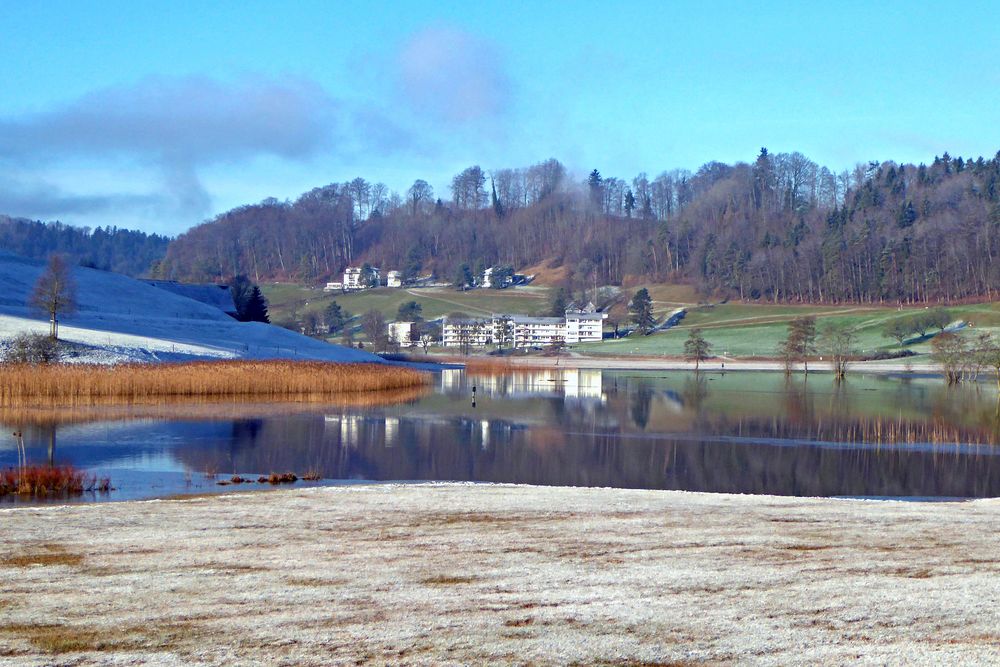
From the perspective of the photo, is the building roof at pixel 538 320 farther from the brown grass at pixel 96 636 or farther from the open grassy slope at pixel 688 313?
the brown grass at pixel 96 636

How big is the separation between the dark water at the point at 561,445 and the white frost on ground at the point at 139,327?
1838 cm

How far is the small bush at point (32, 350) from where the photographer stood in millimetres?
50219

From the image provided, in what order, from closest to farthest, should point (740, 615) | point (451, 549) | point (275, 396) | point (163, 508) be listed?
point (740, 615) → point (451, 549) → point (163, 508) → point (275, 396)

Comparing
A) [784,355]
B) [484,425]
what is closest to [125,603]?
[484,425]

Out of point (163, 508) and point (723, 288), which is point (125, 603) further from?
point (723, 288)

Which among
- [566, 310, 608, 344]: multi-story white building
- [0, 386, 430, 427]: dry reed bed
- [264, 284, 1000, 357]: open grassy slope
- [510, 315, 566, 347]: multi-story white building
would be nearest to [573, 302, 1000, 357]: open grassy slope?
[264, 284, 1000, 357]: open grassy slope

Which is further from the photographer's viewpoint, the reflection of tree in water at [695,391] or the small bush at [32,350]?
the reflection of tree in water at [695,391]

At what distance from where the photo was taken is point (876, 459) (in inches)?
1157

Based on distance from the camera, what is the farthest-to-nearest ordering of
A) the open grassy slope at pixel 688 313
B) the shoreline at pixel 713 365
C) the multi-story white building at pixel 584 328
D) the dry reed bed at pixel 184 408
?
1. the multi-story white building at pixel 584 328
2. the open grassy slope at pixel 688 313
3. the shoreline at pixel 713 365
4. the dry reed bed at pixel 184 408

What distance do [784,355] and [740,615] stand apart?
3256 inches

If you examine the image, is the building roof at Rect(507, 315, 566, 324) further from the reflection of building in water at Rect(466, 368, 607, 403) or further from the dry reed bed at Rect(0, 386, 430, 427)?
the dry reed bed at Rect(0, 386, 430, 427)

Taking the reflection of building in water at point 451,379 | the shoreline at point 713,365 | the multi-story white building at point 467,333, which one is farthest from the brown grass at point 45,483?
the multi-story white building at point 467,333

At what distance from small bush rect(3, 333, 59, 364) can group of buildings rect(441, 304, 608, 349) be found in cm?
8014

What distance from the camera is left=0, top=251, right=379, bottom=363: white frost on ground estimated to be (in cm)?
5938
